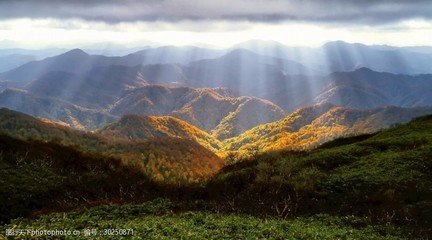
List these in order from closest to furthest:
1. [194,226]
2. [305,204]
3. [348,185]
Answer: [194,226], [305,204], [348,185]

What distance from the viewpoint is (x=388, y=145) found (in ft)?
164

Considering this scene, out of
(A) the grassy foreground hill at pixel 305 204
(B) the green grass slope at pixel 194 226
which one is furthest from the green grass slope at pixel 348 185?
(B) the green grass slope at pixel 194 226

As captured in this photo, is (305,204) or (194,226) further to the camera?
(305,204)

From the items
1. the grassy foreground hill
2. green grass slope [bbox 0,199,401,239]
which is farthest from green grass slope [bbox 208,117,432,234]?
green grass slope [bbox 0,199,401,239]

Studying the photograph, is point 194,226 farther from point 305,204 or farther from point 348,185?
point 348,185

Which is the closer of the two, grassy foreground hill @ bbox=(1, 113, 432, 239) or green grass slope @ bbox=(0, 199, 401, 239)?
green grass slope @ bbox=(0, 199, 401, 239)

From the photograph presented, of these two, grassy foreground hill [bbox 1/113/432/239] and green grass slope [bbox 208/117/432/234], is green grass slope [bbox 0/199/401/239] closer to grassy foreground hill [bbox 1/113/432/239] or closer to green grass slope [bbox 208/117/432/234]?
grassy foreground hill [bbox 1/113/432/239]

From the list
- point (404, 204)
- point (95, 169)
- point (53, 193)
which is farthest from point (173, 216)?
point (95, 169)

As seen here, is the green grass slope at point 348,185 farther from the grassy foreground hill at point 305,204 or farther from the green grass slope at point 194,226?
the green grass slope at point 194,226

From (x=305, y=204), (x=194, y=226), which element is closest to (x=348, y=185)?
(x=305, y=204)

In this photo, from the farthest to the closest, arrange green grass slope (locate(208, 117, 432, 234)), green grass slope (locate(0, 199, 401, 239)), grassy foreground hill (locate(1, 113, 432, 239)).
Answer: green grass slope (locate(208, 117, 432, 234)), grassy foreground hill (locate(1, 113, 432, 239)), green grass slope (locate(0, 199, 401, 239))

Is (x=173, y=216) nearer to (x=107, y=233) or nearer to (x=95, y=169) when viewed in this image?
(x=107, y=233)

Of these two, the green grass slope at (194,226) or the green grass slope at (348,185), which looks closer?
the green grass slope at (194,226)

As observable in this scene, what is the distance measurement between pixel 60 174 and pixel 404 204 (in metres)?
33.8
